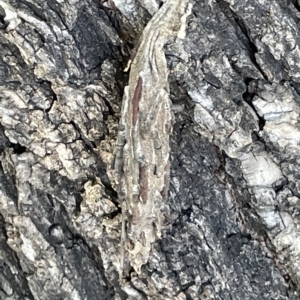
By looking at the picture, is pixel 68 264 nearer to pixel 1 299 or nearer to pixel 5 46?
pixel 1 299

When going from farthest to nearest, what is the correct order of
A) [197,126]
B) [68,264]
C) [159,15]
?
1. [68,264]
2. [197,126]
3. [159,15]

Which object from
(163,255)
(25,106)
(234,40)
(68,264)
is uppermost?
(234,40)

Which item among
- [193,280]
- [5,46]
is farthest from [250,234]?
[5,46]

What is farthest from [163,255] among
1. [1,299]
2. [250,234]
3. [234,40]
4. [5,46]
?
[5,46]

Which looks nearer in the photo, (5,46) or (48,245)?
(5,46)

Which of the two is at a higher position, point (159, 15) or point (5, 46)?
point (159, 15)

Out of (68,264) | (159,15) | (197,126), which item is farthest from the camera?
(68,264)
